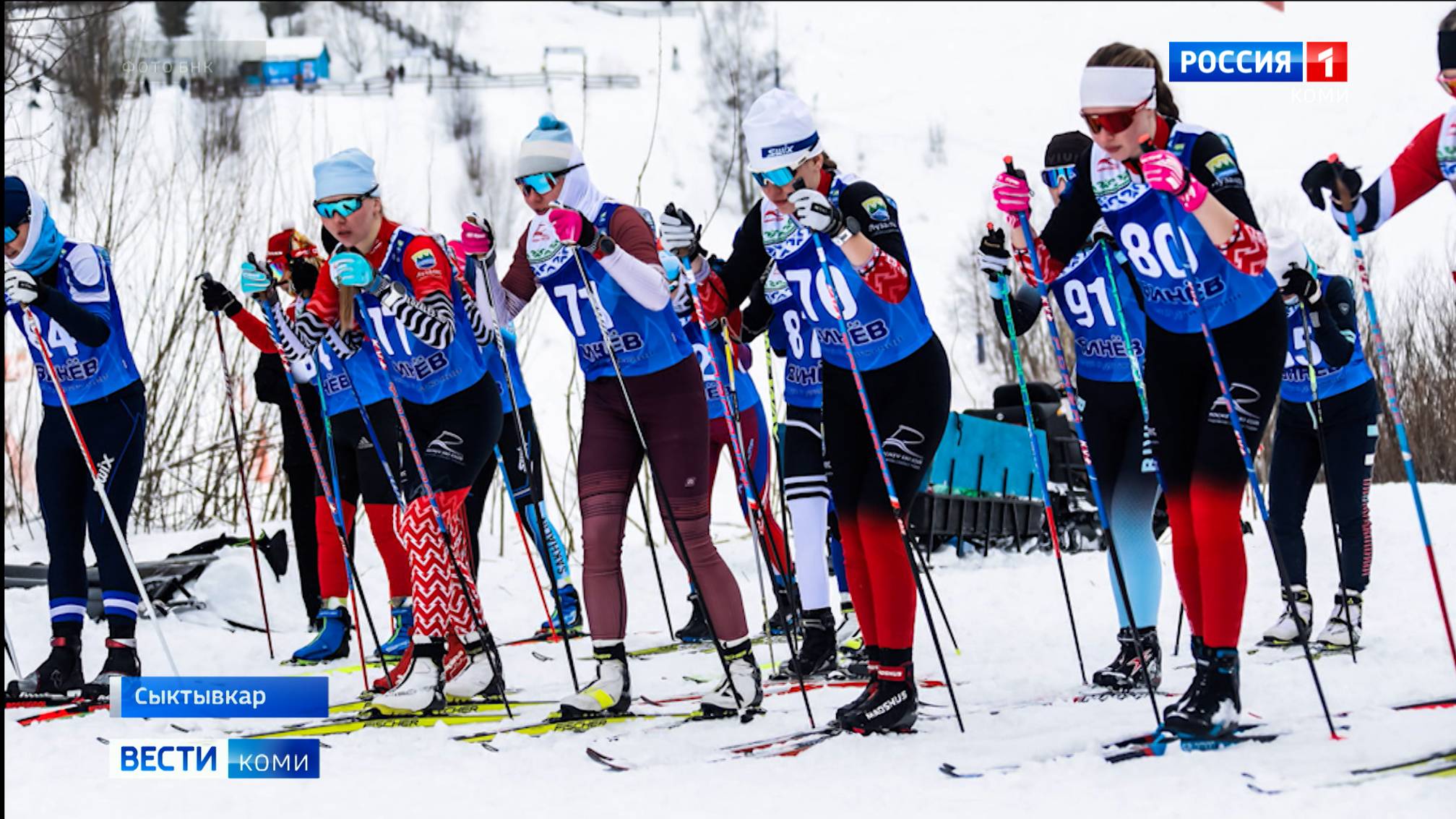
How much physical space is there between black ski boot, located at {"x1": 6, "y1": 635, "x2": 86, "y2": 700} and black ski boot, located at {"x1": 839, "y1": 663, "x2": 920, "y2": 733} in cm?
280

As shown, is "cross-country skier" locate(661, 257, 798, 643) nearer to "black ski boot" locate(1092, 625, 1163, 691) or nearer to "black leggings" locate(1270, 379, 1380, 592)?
"black ski boot" locate(1092, 625, 1163, 691)

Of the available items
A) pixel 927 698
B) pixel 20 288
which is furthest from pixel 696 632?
pixel 20 288

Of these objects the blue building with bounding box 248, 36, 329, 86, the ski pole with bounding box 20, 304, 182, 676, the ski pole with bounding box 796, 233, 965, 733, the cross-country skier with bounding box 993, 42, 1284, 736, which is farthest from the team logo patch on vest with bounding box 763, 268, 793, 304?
A: the blue building with bounding box 248, 36, 329, 86

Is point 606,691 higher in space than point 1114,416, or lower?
lower

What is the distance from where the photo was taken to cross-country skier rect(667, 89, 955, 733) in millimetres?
3857

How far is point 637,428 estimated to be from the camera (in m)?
4.22

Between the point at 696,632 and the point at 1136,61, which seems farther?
the point at 696,632

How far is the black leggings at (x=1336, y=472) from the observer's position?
5.39m

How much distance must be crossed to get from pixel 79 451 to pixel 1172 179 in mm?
3795

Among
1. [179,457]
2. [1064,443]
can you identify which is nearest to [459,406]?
[1064,443]

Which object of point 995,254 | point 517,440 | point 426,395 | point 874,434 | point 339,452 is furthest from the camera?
point 517,440

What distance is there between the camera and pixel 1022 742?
3.48 metres

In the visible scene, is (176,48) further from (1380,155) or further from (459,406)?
(459,406)

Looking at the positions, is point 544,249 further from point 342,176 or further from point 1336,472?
point 1336,472
